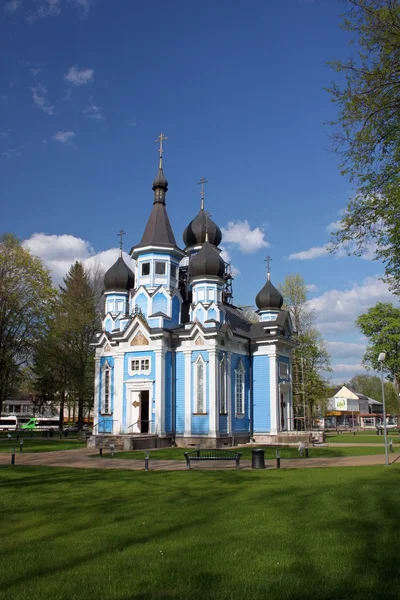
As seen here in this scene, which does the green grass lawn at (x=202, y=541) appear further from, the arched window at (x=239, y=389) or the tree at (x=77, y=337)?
the tree at (x=77, y=337)

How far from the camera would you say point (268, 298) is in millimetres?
39938

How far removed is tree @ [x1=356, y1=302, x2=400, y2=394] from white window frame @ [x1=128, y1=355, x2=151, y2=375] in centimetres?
2398

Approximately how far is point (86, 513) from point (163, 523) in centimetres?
185

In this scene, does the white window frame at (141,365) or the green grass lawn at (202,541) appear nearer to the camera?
the green grass lawn at (202,541)

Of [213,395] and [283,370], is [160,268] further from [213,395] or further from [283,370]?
[283,370]

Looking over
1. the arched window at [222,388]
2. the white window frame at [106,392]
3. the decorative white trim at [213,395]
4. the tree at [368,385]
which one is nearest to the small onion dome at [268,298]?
the arched window at [222,388]

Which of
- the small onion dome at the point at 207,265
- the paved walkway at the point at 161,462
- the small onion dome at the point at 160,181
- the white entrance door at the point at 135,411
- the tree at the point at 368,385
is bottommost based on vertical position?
the paved walkway at the point at 161,462

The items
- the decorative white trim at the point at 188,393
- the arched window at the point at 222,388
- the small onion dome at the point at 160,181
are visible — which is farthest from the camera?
the small onion dome at the point at 160,181

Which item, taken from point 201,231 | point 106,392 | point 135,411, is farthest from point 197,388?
point 201,231

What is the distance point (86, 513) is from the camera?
34.5 ft

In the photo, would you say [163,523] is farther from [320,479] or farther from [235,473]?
[235,473]

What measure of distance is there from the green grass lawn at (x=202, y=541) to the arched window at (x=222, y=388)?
58.1 ft

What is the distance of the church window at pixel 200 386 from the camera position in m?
31.5

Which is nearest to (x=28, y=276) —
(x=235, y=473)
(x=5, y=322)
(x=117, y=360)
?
(x=5, y=322)
